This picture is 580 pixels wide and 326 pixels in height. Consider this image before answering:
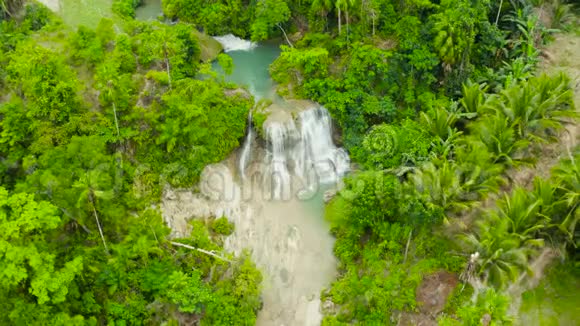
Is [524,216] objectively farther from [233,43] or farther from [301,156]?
[233,43]

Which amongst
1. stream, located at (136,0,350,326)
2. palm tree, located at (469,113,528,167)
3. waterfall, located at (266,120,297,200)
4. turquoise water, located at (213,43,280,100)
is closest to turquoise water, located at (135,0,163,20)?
turquoise water, located at (213,43,280,100)

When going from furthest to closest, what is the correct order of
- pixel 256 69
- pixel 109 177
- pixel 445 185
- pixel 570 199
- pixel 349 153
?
pixel 256 69, pixel 349 153, pixel 109 177, pixel 445 185, pixel 570 199

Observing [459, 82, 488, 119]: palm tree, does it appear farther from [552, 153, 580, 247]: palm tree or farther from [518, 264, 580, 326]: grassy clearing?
[518, 264, 580, 326]: grassy clearing

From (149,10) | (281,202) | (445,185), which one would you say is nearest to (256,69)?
(281,202)

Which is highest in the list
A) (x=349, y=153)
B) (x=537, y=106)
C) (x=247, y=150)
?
(x=537, y=106)

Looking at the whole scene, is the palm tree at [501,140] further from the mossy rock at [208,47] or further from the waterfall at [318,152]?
the mossy rock at [208,47]

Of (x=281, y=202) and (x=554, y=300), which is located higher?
(x=281, y=202)

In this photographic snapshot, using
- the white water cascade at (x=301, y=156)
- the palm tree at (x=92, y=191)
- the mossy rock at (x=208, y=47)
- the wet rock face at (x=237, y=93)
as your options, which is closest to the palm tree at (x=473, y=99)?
the white water cascade at (x=301, y=156)
